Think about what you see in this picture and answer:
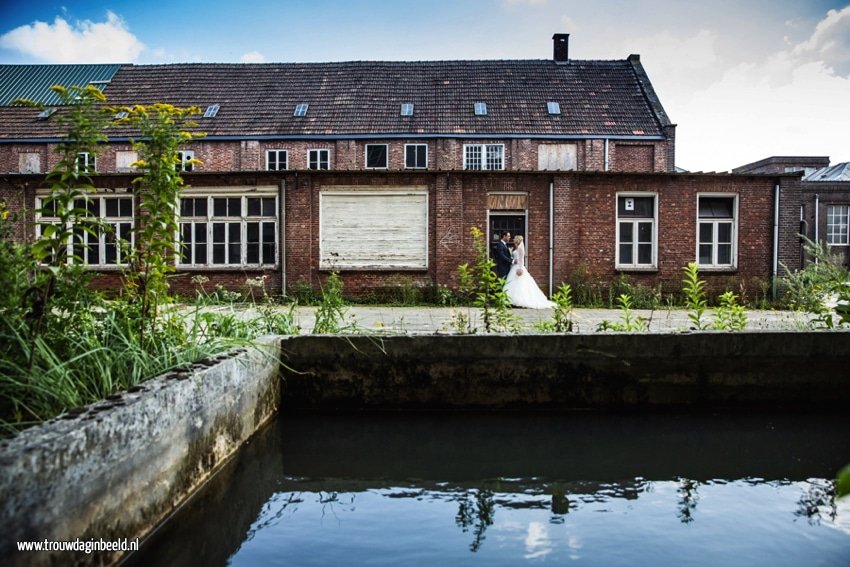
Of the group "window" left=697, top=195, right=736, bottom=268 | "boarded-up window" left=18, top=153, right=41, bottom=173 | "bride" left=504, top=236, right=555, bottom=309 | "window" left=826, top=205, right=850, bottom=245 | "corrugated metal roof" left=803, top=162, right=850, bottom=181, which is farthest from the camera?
"corrugated metal roof" left=803, top=162, right=850, bottom=181

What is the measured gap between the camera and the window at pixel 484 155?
2903 cm

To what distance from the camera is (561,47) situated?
32906 mm

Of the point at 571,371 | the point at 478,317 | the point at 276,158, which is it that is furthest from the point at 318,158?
the point at 571,371

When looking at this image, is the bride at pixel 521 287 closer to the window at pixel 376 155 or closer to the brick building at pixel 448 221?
the brick building at pixel 448 221

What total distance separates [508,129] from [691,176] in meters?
12.3

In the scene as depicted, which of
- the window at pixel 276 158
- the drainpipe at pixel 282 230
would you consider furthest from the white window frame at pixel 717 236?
the window at pixel 276 158

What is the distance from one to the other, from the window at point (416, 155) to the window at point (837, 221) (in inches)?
981

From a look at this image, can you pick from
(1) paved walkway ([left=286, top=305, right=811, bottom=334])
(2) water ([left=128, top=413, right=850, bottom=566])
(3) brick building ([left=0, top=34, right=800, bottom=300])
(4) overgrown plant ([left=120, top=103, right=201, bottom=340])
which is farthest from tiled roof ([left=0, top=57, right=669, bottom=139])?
(4) overgrown plant ([left=120, top=103, right=201, bottom=340])

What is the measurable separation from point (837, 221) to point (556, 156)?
66.0 ft

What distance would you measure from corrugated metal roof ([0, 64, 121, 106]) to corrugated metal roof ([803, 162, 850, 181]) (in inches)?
1601

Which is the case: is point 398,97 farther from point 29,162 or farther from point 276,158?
point 29,162

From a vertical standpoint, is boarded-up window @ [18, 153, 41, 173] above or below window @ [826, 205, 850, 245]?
above

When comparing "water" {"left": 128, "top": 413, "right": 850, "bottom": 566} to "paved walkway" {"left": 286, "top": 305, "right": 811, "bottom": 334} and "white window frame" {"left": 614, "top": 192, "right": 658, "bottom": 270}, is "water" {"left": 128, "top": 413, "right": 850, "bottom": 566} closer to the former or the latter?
"paved walkway" {"left": 286, "top": 305, "right": 811, "bottom": 334}

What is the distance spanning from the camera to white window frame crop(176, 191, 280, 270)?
1808 cm
